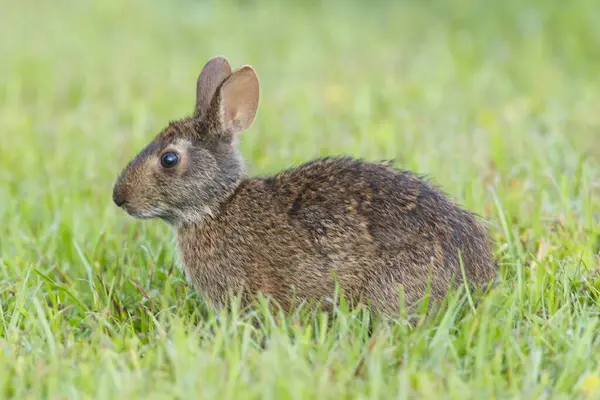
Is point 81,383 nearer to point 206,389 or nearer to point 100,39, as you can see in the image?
point 206,389

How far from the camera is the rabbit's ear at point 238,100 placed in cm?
497

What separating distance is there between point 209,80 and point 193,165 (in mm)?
550

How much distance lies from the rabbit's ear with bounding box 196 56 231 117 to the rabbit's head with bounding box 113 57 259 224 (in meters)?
0.03

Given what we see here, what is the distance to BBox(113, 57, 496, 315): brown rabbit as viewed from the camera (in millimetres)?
4473

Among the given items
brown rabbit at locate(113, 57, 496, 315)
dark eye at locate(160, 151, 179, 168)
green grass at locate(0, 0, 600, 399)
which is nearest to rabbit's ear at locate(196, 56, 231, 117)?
brown rabbit at locate(113, 57, 496, 315)

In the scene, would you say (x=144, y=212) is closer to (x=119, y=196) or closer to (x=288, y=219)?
(x=119, y=196)

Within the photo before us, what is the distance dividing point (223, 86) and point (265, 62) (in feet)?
17.1

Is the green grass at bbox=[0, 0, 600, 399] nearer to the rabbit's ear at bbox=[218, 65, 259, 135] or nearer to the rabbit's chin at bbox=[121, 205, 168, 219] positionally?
the rabbit's chin at bbox=[121, 205, 168, 219]

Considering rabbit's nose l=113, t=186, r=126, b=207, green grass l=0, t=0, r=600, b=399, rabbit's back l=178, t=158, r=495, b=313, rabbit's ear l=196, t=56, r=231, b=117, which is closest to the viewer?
green grass l=0, t=0, r=600, b=399

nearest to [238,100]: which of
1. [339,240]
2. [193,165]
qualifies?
[193,165]

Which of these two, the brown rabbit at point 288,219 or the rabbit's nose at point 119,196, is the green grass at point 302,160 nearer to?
the brown rabbit at point 288,219

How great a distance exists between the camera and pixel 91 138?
25.5 ft

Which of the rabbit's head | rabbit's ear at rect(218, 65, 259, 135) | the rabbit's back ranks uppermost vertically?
rabbit's ear at rect(218, 65, 259, 135)

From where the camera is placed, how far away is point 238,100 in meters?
5.09
